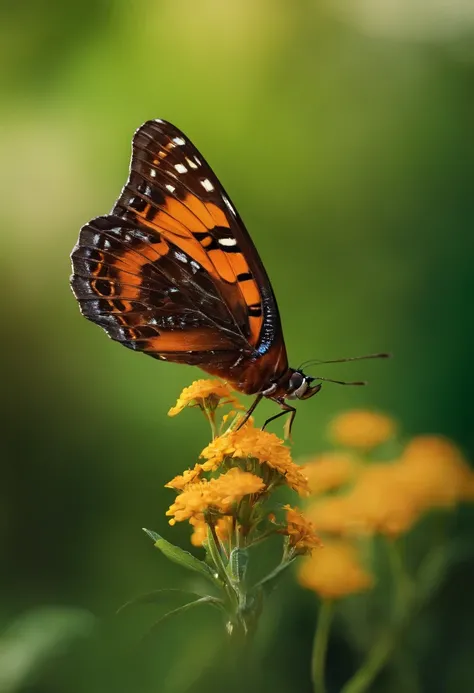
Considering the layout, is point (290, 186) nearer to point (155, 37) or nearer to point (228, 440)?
point (155, 37)

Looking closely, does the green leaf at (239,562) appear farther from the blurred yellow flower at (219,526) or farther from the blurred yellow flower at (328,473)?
the blurred yellow flower at (328,473)

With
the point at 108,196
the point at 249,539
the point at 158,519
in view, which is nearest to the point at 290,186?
the point at 108,196

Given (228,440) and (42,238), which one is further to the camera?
(42,238)

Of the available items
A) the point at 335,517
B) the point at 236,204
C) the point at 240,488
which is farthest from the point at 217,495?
the point at 236,204

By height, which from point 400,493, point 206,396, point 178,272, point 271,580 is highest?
point 178,272

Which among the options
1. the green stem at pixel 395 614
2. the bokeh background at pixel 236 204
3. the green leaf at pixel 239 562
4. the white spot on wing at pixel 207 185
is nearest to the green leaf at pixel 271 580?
the green leaf at pixel 239 562

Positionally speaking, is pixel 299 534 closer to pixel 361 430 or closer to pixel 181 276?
pixel 181 276

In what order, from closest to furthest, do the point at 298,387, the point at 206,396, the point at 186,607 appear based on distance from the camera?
the point at 186,607 < the point at 206,396 < the point at 298,387
